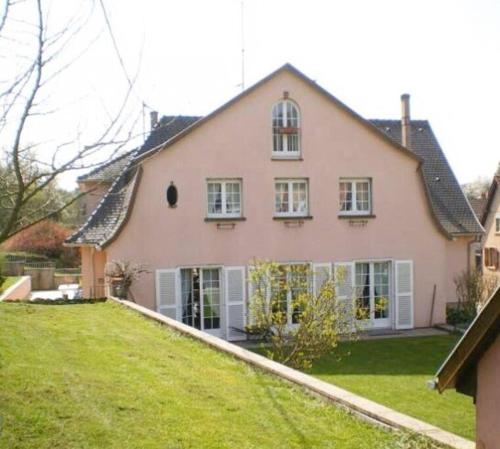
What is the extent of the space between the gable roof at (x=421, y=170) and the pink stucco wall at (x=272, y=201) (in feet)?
0.69

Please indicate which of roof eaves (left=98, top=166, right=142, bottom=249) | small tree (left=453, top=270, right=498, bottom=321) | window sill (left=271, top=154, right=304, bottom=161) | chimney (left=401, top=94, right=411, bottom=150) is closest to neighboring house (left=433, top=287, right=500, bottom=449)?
roof eaves (left=98, top=166, right=142, bottom=249)

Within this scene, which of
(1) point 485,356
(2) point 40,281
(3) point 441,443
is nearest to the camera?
(1) point 485,356

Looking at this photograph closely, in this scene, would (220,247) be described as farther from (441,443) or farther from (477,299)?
(441,443)

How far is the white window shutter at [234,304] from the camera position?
19.9 m

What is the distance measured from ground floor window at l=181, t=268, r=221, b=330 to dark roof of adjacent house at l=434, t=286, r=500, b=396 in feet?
51.2

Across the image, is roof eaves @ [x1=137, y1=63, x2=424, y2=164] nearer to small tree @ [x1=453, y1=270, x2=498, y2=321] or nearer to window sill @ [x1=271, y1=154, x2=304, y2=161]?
window sill @ [x1=271, y1=154, x2=304, y2=161]

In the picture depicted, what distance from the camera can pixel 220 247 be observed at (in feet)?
65.5

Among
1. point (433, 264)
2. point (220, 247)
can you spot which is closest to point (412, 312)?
point (433, 264)

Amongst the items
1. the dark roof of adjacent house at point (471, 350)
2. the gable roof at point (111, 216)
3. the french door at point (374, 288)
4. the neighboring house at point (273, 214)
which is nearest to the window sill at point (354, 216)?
the neighboring house at point (273, 214)

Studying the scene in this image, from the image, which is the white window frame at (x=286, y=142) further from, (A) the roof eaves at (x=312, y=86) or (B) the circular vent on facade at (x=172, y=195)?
(B) the circular vent on facade at (x=172, y=195)

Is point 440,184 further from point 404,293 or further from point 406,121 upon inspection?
point 404,293

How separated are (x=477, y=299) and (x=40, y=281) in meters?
25.0

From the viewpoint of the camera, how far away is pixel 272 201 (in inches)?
806

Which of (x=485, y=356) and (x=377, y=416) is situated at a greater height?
(x=485, y=356)
